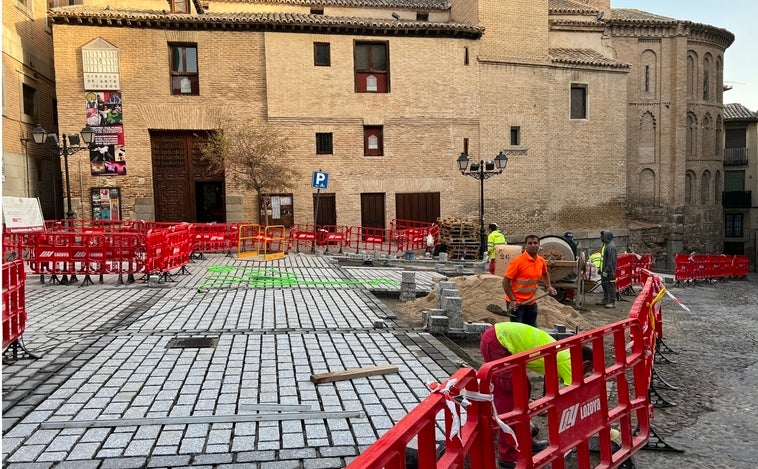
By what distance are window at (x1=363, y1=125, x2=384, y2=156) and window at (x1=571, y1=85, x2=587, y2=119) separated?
1118cm

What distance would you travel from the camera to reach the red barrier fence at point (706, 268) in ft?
69.2

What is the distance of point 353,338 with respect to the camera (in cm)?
737

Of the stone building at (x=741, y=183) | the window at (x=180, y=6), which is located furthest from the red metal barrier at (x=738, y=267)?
the window at (x=180, y=6)

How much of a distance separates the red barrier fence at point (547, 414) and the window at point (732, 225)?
43458 mm

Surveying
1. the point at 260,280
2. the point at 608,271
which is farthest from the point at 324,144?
the point at 608,271

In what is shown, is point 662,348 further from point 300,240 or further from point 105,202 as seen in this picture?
point 105,202

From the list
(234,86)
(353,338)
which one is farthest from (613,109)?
(353,338)

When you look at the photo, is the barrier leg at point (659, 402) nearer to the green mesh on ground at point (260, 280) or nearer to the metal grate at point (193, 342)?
the metal grate at point (193, 342)

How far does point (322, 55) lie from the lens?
2500 cm

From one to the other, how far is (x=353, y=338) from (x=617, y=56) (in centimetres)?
3159

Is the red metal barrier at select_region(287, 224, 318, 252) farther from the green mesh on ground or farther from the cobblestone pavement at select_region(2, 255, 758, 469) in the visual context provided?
the cobblestone pavement at select_region(2, 255, 758, 469)

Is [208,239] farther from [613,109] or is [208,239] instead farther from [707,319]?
[613,109]

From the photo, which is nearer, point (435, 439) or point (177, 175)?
point (435, 439)

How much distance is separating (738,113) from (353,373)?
4718 cm
